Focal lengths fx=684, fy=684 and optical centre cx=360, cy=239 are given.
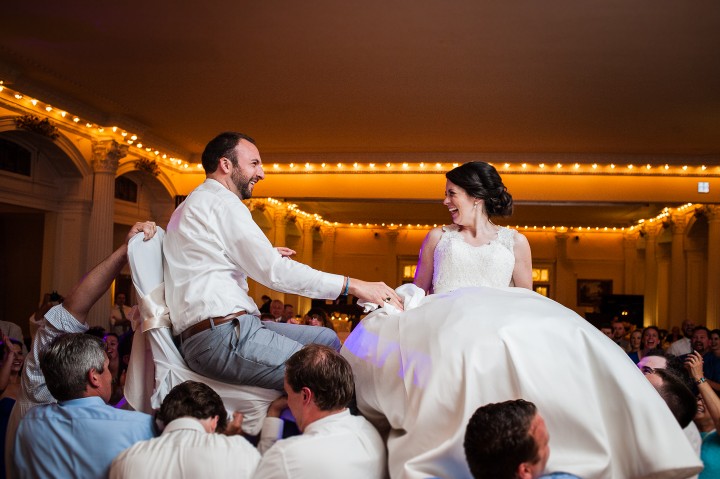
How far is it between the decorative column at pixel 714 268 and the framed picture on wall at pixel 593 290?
32.0ft

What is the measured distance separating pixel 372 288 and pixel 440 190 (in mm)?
12212

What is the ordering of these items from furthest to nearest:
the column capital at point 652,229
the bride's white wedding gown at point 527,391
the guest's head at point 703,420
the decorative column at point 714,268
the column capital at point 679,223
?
the column capital at point 652,229 < the column capital at point 679,223 < the decorative column at point 714,268 < the guest's head at point 703,420 < the bride's white wedding gown at point 527,391

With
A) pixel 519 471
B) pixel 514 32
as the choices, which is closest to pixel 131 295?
pixel 514 32

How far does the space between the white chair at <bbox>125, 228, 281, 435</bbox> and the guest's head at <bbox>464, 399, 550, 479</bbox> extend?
4.22 ft

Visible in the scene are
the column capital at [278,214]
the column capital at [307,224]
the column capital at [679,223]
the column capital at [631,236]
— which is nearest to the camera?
the column capital at [679,223]

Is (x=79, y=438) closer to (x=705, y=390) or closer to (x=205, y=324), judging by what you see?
(x=205, y=324)

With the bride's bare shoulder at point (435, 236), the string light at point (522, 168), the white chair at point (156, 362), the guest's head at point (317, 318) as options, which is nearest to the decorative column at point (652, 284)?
the string light at point (522, 168)

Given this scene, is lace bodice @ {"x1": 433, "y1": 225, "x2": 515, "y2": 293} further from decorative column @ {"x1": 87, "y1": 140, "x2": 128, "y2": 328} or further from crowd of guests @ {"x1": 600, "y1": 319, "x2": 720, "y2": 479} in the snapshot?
decorative column @ {"x1": 87, "y1": 140, "x2": 128, "y2": 328}

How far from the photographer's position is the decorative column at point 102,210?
1285cm

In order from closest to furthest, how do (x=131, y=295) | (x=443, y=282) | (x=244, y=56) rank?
(x=443, y=282) → (x=244, y=56) → (x=131, y=295)

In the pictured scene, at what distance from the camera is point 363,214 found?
24031 millimetres

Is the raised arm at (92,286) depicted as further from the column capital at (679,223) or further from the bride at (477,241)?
the column capital at (679,223)

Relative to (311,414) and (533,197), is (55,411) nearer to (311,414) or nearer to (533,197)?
(311,414)

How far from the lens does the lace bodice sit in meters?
4.23
